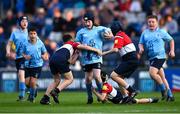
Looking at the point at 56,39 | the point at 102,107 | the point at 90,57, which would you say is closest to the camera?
the point at 102,107

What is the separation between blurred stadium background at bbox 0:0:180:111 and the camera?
31.9 m

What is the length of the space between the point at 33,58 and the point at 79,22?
34.9 ft

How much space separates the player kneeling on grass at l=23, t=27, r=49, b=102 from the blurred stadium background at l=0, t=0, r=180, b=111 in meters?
6.71

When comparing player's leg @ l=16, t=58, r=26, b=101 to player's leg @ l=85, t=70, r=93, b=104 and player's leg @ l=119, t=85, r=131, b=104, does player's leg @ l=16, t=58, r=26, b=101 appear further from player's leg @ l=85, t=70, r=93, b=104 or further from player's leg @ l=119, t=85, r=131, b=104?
player's leg @ l=119, t=85, r=131, b=104

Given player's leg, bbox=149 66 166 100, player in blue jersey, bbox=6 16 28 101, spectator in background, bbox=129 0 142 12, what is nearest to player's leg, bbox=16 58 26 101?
player in blue jersey, bbox=6 16 28 101

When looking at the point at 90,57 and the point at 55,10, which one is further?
the point at 55,10

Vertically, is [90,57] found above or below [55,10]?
below

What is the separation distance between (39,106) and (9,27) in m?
14.6

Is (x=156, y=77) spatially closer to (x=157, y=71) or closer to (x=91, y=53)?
(x=157, y=71)

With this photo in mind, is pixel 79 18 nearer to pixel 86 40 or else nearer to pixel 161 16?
pixel 161 16

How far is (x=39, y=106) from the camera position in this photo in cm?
2192

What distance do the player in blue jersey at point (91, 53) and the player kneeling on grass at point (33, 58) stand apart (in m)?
1.85

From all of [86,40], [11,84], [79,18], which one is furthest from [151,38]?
[79,18]

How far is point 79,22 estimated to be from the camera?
35.3m
